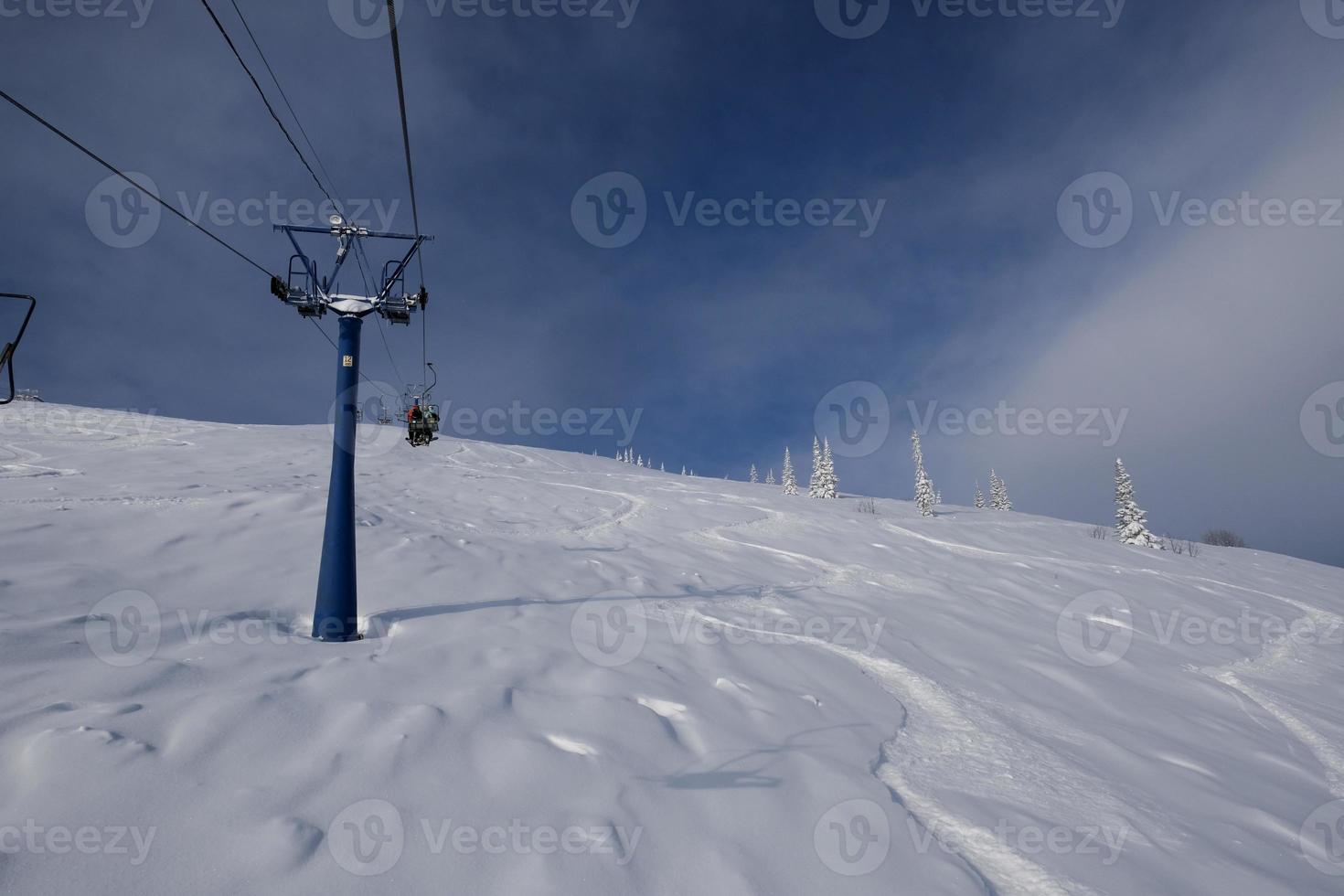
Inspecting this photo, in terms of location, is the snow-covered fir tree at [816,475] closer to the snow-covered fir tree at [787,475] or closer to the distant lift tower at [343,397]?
the snow-covered fir tree at [787,475]

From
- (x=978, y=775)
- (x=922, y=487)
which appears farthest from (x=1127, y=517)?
(x=978, y=775)

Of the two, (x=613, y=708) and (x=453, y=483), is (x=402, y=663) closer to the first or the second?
(x=613, y=708)

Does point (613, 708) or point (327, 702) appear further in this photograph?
point (613, 708)

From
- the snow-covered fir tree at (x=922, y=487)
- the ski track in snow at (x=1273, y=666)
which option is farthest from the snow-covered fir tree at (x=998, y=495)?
the ski track in snow at (x=1273, y=666)

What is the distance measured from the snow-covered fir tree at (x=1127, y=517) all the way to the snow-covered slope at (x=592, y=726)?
2700 cm

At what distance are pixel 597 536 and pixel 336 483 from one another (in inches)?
319

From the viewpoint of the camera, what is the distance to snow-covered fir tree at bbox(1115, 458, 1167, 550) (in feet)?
113

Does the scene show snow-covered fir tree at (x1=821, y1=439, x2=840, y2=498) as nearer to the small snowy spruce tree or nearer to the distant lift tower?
the small snowy spruce tree

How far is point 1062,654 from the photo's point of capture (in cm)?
934

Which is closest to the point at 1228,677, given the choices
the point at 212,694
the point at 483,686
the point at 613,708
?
the point at 613,708

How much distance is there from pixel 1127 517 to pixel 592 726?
45.3 meters

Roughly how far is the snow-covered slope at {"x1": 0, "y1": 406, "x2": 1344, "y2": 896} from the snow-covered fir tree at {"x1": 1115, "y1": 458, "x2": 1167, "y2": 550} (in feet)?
88.6

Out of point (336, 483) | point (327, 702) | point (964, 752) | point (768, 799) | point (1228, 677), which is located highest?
point (336, 483)

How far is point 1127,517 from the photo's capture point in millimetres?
36000
